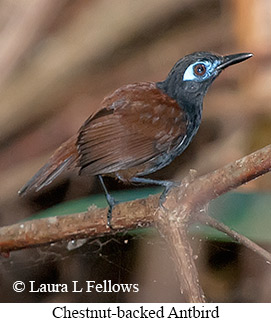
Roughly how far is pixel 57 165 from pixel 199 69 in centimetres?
31

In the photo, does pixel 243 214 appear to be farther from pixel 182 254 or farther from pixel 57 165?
pixel 57 165

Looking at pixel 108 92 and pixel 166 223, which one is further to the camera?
pixel 108 92

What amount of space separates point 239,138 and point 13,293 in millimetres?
528

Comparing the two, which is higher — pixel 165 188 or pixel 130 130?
pixel 130 130

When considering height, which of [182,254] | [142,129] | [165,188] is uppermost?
[142,129]

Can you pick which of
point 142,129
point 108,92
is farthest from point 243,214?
point 108,92

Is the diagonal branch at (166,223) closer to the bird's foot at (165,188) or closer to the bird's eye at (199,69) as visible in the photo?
the bird's foot at (165,188)

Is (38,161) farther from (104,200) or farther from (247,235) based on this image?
(247,235)

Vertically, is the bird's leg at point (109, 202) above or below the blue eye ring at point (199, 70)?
below

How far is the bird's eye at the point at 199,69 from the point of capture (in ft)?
3.23

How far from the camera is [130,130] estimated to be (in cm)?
99

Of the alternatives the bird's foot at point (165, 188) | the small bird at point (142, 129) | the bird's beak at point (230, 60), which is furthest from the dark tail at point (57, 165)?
the bird's beak at point (230, 60)

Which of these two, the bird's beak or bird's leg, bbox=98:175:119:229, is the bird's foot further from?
the bird's beak
